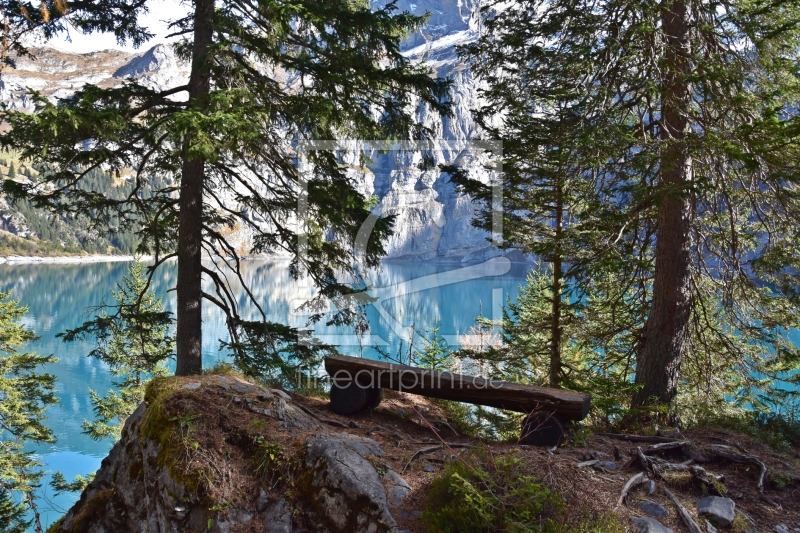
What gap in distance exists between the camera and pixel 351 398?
219 inches

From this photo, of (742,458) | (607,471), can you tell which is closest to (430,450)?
(607,471)

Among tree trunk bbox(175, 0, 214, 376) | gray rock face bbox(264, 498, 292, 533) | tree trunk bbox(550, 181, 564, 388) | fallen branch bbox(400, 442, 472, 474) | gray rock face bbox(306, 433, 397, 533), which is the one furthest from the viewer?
tree trunk bbox(550, 181, 564, 388)

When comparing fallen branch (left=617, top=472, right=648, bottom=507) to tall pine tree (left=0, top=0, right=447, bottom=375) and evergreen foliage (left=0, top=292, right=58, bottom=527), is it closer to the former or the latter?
tall pine tree (left=0, top=0, right=447, bottom=375)

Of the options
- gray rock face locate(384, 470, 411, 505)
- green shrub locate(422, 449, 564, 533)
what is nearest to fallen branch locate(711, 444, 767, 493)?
green shrub locate(422, 449, 564, 533)

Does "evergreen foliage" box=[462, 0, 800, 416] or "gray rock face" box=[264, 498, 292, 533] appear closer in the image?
"gray rock face" box=[264, 498, 292, 533]

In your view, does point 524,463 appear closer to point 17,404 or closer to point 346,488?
point 346,488

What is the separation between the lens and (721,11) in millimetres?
7609

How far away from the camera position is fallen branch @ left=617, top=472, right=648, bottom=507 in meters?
3.48

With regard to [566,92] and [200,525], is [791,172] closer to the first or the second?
[566,92]

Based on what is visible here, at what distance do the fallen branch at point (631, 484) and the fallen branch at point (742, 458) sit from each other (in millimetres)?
972

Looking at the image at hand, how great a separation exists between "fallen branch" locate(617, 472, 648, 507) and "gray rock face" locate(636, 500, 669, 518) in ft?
0.37

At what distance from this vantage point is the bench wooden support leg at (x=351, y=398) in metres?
5.54

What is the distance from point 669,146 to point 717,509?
3940mm

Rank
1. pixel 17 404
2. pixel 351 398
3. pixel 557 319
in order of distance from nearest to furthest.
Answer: pixel 351 398, pixel 557 319, pixel 17 404
